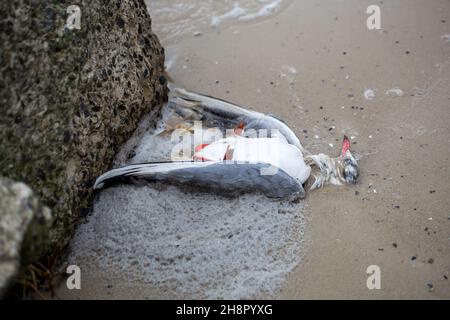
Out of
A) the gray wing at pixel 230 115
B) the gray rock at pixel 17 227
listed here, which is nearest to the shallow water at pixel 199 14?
the gray wing at pixel 230 115

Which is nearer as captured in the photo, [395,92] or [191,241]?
[191,241]

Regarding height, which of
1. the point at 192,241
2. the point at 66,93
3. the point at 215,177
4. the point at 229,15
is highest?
the point at 66,93

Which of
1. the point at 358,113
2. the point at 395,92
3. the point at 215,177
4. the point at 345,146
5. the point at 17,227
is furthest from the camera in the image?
the point at 395,92

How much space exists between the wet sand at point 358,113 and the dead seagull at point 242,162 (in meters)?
0.16

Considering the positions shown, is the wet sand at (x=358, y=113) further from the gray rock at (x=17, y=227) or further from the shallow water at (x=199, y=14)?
the gray rock at (x=17, y=227)

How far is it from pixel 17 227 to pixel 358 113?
9.03 ft

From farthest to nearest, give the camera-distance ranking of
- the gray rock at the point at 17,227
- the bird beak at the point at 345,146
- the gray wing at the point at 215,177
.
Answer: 1. the bird beak at the point at 345,146
2. the gray wing at the point at 215,177
3. the gray rock at the point at 17,227

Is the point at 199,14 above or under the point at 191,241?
above

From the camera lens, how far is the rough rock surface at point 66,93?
2.60m

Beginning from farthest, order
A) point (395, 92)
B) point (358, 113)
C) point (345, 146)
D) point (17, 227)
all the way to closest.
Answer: point (395, 92) → point (358, 113) → point (345, 146) → point (17, 227)

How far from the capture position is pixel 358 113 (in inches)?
155

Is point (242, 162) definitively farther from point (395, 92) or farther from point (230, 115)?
point (395, 92)

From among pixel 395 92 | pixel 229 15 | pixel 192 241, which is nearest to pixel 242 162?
pixel 192 241

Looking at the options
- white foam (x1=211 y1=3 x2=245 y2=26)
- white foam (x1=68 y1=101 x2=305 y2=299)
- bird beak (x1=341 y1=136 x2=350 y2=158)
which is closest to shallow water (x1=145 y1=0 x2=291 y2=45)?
white foam (x1=211 y1=3 x2=245 y2=26)
